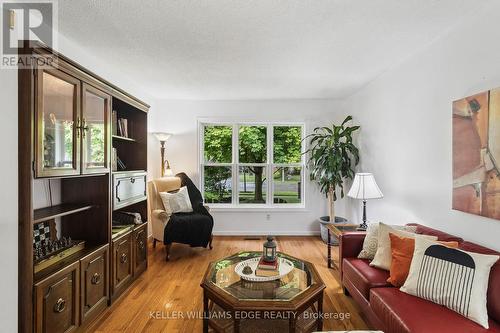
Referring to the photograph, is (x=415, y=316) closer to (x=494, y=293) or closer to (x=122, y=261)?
(x=494, y=293)

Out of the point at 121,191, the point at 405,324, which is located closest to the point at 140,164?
the point at 121,191

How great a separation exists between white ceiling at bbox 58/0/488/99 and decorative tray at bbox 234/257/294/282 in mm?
2053

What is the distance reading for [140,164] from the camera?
10.6ft

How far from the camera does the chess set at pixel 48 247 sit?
6.25 ft

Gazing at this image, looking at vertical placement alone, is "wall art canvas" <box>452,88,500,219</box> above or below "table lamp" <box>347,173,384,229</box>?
above

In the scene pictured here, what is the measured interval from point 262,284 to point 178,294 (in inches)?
45.7

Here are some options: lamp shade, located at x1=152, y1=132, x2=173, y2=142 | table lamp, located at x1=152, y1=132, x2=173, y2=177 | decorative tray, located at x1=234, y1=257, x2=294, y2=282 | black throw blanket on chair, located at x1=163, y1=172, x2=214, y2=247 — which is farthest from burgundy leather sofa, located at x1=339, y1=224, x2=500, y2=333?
lamp shade, located at x1=152, y1=132, x2=173, y2=142

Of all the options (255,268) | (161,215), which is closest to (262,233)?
(161,215)

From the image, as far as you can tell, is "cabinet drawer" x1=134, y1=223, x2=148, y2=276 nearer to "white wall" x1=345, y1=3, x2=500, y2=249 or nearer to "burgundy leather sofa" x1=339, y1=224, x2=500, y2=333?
"burgundy leather sofa" x1=339, y1=224, x2=500, y2=333

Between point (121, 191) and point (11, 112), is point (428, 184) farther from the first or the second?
point (11, 112)

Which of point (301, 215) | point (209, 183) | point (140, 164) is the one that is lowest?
point (301, 215)

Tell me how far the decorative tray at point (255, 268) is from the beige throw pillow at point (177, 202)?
5.91ft

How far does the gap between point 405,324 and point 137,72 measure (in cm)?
370

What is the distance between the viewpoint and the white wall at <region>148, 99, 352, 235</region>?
4836 mm
